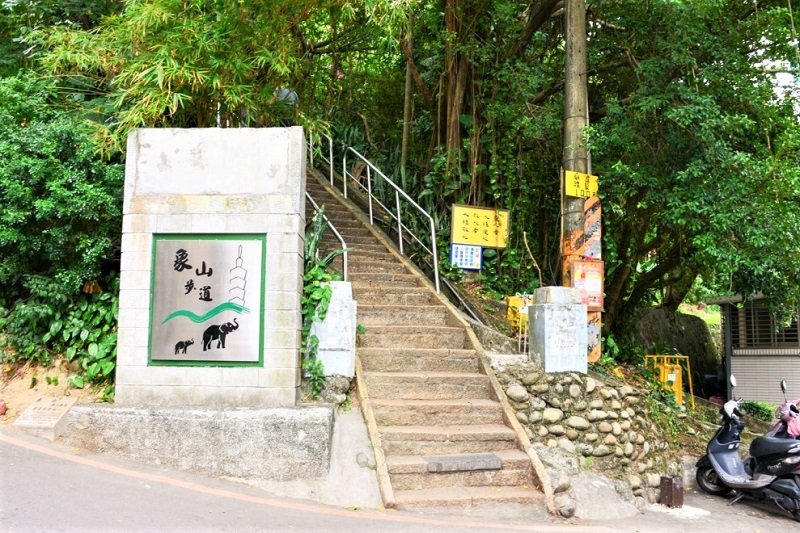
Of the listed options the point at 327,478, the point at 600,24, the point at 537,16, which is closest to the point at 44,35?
the point at 327,478

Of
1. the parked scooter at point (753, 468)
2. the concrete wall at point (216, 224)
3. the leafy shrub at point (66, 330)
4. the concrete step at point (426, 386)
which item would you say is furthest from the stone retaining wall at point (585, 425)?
the leafy shrub at point (66, 330)

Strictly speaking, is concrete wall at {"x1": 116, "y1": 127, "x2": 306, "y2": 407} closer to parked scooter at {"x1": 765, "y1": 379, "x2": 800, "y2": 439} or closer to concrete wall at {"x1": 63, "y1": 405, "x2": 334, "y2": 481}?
concrete wall at {"x1": 63, "y1": 405, "x2": 334, "y2": 481}

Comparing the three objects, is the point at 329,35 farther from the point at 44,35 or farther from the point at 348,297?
the point at 348,297

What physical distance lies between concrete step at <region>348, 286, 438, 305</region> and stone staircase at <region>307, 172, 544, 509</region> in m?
0.01

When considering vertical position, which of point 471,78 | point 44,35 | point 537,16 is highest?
point 537,16

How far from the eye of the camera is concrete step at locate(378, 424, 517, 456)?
5.17 m

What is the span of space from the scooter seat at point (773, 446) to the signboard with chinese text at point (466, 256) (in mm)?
4313

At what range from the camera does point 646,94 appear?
6695 millimetres

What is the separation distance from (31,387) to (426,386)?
12.7 ft

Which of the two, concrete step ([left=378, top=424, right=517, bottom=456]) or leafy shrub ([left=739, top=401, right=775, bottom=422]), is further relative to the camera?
leafy shrub ([left=739, top=401, right=775, bottom=422])

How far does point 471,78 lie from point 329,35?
2423 mm

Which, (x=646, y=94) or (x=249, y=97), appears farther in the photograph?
(x=646, y=94)

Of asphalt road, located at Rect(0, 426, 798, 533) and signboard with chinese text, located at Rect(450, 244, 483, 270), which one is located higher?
signboard with chinese text, located at Rect(450, 244, 483, 270)

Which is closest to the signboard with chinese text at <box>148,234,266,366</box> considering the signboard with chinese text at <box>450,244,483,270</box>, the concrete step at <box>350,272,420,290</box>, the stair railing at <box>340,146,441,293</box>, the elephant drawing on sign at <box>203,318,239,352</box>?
the elephant drawing on sign at <box>203,318,239,352</box>
